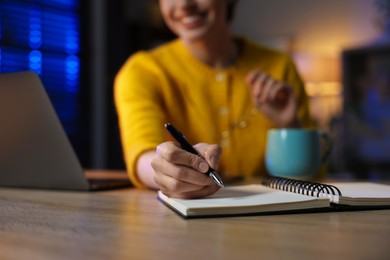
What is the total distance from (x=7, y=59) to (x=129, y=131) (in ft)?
6.70

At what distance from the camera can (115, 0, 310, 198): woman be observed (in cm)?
120

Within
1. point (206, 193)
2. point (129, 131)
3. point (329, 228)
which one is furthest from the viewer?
point (129, 131)

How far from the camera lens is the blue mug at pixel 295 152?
37.1 inches

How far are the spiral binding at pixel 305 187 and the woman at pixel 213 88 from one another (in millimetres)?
476

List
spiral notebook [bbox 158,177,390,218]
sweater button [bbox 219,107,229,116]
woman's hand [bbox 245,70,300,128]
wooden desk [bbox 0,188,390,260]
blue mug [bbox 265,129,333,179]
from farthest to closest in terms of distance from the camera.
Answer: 1. sweater button [bbox 219,107,229,116]
2. woman's hand [bbox 245,70,300,128]
3. blue mug [bbox 265,129,333,179]
4. spiral notebook [bbox 158,177,390,218]
5. wooden desk [bbox 0,188,390,260]

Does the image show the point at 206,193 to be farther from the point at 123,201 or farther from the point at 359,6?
the point at 359,6

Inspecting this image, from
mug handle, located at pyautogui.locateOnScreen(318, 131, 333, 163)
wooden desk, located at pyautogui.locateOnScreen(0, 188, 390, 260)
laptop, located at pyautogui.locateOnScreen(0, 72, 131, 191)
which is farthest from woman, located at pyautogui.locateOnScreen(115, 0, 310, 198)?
wooden desk, located at pyautogui.locateOnScreen(0, 188, 390, 260)

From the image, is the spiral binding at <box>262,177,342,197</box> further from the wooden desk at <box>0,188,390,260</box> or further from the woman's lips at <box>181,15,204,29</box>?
the woman's lips at <box>181,15,204,29</box>

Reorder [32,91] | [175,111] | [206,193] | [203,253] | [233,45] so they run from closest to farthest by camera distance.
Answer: [203,253], [206,193], [32,91], [175,111], [233,45]

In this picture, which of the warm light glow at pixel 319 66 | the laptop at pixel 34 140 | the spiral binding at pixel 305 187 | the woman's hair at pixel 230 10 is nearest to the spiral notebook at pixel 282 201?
the spiral binding at pixel 305 187

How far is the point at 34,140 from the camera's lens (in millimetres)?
831

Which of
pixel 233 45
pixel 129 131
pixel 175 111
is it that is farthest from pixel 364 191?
pixel 233 45

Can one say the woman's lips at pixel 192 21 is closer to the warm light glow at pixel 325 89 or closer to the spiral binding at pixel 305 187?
the spiral binding at pixel 305 187

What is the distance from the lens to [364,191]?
0.67 metres
